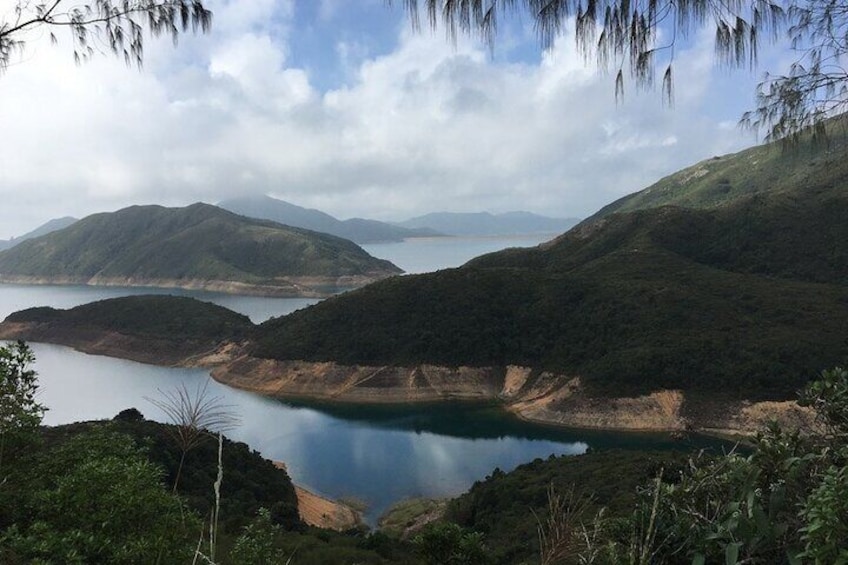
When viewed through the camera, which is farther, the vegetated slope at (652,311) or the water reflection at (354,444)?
the vegetated slope at (652,311)

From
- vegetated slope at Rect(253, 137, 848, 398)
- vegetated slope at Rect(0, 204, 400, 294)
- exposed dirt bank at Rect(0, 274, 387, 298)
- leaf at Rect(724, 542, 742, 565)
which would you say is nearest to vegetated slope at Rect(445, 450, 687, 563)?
vegetated slope at Rect(253, 137, 848, 398)

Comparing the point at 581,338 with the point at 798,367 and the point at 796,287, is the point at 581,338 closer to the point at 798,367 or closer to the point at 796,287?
the point at 798,367

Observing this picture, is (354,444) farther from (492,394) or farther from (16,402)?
(16,402)

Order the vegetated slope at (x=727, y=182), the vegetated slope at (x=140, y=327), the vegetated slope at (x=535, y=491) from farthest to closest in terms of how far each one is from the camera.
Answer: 1. the vegetated slope at (x=727, y=182)
2. the vegetated slope at (x=140, y=327)
3. the vegetated slope at (x=535, y=491)

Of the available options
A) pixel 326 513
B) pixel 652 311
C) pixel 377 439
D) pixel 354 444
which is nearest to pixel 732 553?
pixel 326 513

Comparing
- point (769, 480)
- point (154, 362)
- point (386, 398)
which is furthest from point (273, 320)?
point (769, 480)

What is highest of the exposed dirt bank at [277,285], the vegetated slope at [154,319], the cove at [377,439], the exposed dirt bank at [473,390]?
the exposed dirt bank at [277,285]

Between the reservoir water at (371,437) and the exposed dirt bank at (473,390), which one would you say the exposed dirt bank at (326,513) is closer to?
the reservoir water at (371,437)

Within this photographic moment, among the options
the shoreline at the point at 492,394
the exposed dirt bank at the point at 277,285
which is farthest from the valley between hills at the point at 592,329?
the exposed dirt bank at the point at 277,285

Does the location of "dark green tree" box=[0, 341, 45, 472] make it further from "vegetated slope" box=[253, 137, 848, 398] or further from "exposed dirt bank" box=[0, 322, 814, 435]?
"vegetated slope" box=[253, 137, 848, 398]
